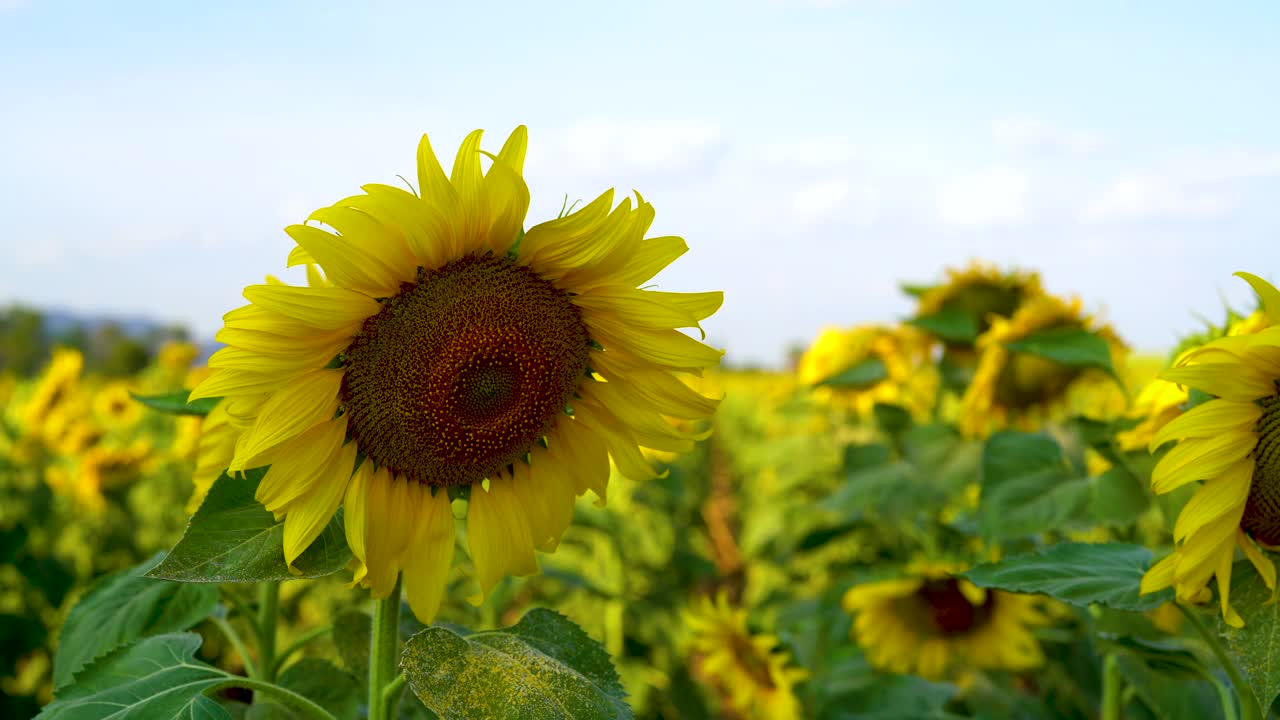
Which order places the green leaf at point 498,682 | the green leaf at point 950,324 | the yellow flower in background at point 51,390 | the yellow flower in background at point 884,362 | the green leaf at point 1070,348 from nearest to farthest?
the green leaf at point 498,682 < the green leaf at point 1070,348 < the green leaf at point 950,324 < the yellow flower in background at point 884,362 < the yellow flower in background at point 51,390

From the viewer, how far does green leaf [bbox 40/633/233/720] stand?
104cm

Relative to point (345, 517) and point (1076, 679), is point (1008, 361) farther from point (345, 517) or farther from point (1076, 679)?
point (345, 517)

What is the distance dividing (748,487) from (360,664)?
958 cm

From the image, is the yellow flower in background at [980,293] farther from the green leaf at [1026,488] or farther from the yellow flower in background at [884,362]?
the green leaf at [1026,488]

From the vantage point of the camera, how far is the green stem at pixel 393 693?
110 cm

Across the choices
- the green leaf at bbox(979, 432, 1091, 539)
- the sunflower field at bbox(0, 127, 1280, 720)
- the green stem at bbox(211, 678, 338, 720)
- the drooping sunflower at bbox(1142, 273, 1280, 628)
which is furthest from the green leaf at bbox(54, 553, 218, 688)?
the green leaf at bbox(979, 432, 1091, 539)

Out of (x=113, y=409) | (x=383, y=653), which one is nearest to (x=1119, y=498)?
(x=383, y=653)

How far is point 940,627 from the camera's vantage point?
299 centimetres

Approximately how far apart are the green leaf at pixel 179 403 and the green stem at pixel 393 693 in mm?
410

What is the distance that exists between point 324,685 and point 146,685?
292mm

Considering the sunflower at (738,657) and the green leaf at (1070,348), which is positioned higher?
the green leaf at (1070,348)

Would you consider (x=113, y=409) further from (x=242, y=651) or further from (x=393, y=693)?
(x=393, y=693)

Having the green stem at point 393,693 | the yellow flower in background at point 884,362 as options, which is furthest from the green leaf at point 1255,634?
the yellow flower in background at point 884,362

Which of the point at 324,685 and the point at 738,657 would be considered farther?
the point at 738,657
